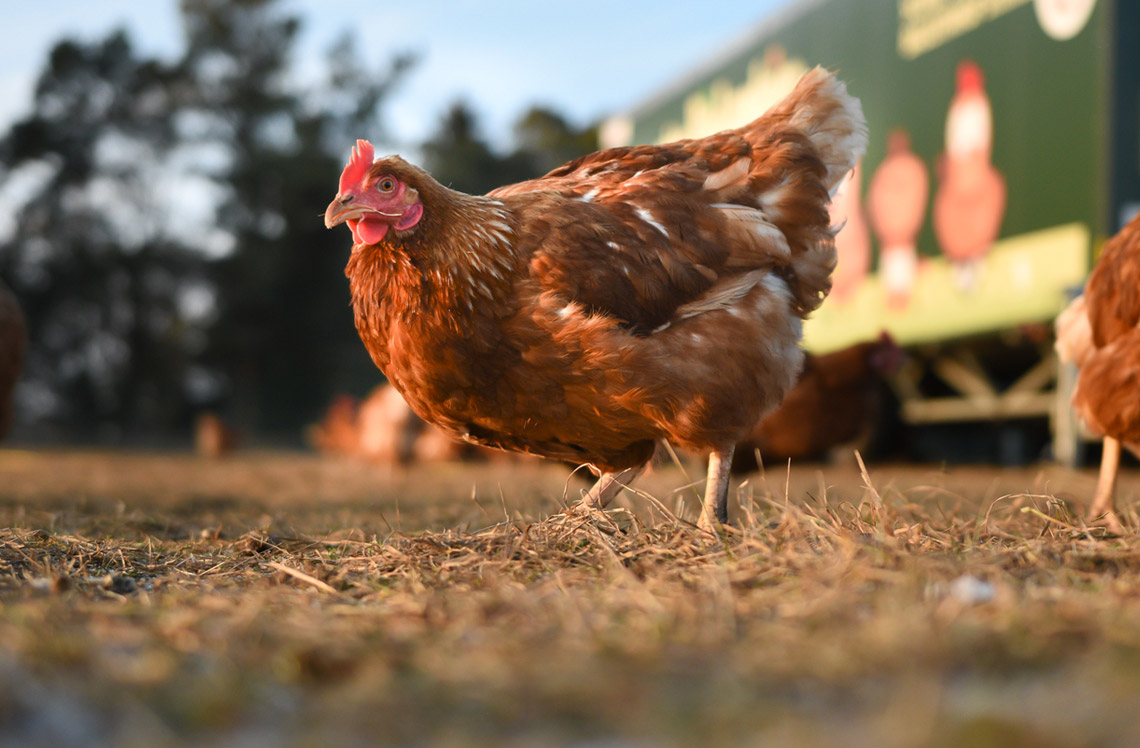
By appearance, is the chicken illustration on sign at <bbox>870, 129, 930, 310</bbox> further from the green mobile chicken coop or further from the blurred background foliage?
the blurred background foliage

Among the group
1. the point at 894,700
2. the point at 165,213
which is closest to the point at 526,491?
the point at 894,700

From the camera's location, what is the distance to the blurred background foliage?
71.2 ft

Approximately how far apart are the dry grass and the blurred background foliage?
2047cm

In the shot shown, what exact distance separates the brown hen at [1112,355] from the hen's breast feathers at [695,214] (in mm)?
920

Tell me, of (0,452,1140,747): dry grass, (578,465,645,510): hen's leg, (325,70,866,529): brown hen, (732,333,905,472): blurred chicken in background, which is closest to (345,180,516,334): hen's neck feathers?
(325,70,866,529): brown hen

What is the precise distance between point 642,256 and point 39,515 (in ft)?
9.12

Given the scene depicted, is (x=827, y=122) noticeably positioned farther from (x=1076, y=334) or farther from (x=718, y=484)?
(x=718, y=484)

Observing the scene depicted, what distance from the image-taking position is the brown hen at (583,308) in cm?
273

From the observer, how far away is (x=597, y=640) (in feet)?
4.48

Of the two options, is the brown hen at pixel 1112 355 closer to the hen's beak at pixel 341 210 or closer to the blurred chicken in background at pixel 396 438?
the hen's beak at pixel 341 210

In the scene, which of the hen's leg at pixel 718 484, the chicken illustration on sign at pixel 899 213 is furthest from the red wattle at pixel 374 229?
the chicken illustration on sign at pixel 899 213

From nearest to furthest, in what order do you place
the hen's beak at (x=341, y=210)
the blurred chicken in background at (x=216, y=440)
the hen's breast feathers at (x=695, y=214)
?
1. the hen's beak at (x=341, y=210)
2. the hen's breast feathers at (x=695, y=214)
3. the blurred chicken in background at (x=216, y=440)

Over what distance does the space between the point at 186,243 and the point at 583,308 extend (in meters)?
22.8

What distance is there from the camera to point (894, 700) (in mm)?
1124
